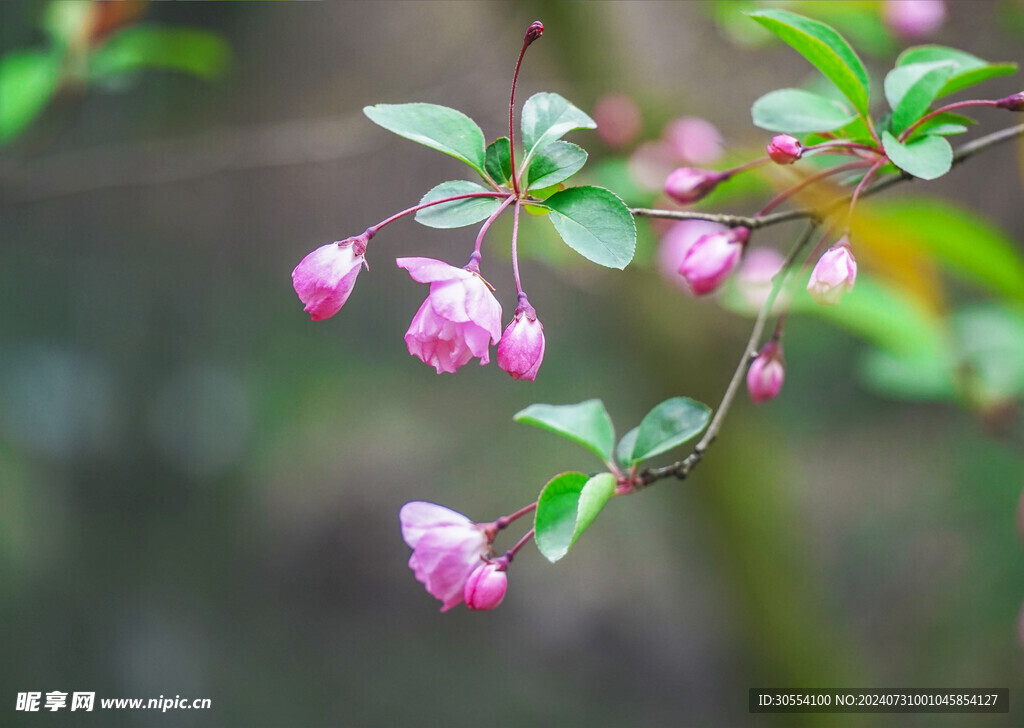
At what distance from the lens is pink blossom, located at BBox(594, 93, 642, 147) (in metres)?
1.19

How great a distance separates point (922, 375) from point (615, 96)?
0.61 metres

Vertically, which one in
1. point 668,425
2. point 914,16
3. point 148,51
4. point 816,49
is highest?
point 148,51

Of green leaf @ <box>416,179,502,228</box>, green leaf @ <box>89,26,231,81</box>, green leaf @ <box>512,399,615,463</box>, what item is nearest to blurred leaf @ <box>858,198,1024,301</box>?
green leaf @ <box>512,399,615,463</box>

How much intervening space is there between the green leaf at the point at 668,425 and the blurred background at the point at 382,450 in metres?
0.89

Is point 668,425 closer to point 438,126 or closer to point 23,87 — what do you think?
point 438,126

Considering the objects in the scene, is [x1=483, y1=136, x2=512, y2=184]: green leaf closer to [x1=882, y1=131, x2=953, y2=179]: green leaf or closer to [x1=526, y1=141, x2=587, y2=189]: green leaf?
[x1=526, y1=141, x2=587, y2=189]: green leaf

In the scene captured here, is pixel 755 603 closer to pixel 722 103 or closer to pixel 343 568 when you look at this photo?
pixel 722 103

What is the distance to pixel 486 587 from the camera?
0.52 metres

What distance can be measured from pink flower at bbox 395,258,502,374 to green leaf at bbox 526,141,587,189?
7 cm

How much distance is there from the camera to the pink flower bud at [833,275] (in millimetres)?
484

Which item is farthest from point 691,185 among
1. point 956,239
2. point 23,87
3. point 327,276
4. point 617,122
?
point 23,87

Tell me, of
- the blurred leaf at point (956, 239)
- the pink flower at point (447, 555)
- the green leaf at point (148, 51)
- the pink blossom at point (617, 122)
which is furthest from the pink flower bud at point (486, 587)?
the green leaf at point (148, 51)

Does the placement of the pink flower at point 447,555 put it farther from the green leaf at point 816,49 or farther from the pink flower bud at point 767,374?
the green leaf at point 816,49

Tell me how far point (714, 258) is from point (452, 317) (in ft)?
0.78
